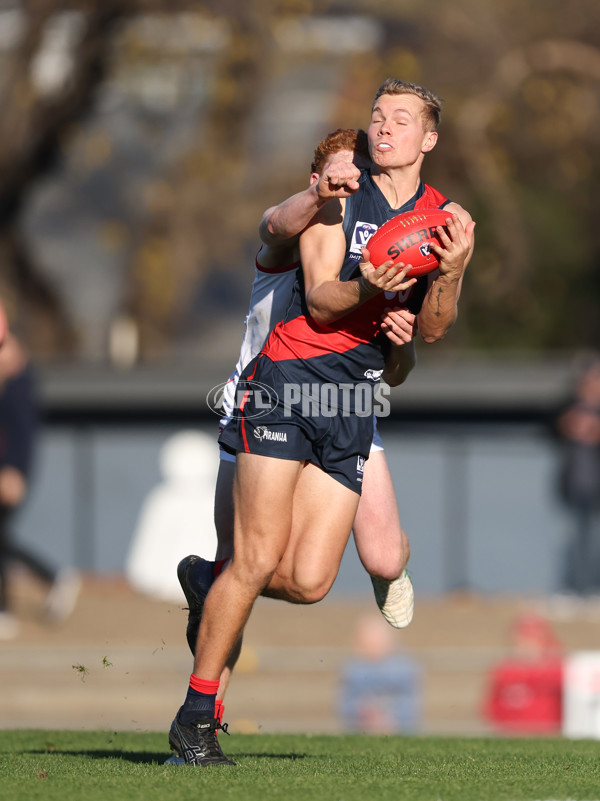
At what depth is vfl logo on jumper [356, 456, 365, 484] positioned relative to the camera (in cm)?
539

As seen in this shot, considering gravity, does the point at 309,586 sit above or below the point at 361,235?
below

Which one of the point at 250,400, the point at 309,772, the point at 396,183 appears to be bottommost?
the point at 309,772

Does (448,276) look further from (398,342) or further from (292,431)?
(292,431)

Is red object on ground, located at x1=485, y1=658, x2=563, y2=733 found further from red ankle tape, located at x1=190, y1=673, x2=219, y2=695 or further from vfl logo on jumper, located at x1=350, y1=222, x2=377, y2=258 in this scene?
vfl logo on jumper, located at x1=350, y1=222, x2=377, y2=258

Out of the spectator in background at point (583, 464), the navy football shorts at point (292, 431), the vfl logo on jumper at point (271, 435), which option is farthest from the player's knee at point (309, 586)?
the spectator in background at point (583, 464)

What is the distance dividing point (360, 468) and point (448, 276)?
2.81ft

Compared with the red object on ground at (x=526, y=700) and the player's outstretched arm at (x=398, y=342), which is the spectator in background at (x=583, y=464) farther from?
the player's outstretched arm at (x=398, y=342)

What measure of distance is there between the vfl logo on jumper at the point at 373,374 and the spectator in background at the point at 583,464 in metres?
9.68

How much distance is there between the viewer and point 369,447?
17.9 ft

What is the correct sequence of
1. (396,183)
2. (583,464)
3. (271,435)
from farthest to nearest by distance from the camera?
(583,464), (396,183), (271,435)

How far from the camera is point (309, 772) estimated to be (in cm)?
530

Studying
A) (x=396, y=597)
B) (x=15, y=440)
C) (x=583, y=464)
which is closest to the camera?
(x=396, y=597)

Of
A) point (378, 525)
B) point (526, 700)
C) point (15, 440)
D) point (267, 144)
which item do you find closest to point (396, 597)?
point (378, 525)

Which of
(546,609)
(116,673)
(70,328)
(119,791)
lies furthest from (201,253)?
(119,791)
